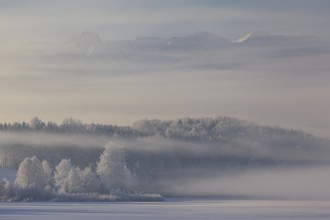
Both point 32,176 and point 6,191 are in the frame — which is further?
point 32,176

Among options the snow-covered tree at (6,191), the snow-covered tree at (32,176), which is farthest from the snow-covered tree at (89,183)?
the snow-covered tree at (6,191)

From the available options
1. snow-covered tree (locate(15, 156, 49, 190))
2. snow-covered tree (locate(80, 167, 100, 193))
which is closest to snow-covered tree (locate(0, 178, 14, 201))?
snow-covered tree (locate(15, 156, 49, 190))

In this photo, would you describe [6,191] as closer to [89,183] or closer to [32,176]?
[32,176]

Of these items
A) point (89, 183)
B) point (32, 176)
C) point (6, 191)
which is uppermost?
point (32, 176)

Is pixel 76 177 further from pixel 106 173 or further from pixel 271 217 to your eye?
pixel 271 217

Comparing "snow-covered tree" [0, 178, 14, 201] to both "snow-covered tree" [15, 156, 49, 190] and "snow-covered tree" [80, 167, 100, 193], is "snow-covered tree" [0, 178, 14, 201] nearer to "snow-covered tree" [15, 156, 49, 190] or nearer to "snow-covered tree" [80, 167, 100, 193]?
"snow-covered tree" [15, 156, 49, 190]

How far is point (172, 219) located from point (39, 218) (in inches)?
486

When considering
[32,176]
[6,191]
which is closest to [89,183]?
[32,176]

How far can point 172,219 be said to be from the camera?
353 feet

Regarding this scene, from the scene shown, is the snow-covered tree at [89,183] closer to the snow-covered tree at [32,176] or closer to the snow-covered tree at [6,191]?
the snow-covered tree at [32,176]

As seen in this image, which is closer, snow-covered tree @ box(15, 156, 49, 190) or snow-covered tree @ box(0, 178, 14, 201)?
snow-covered tree @ box(0, 178, 14, 201)

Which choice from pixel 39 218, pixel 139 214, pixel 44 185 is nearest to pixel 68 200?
pixel 44 185

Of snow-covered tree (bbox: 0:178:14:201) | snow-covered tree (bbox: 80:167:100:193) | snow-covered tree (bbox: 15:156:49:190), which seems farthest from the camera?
snow-covered tree (bbox: 80:167:100:193)

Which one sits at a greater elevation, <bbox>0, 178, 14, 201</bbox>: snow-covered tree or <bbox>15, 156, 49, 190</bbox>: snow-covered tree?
<bbox>15, 156, 49, 190</bbox>: snow-covered tree
